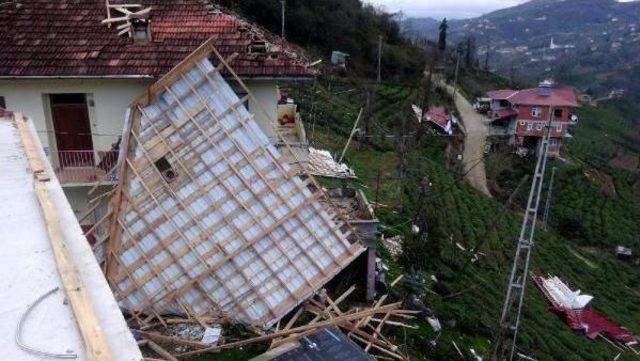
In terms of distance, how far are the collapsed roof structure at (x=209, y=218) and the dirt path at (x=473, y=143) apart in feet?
92.4

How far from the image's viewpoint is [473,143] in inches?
2156

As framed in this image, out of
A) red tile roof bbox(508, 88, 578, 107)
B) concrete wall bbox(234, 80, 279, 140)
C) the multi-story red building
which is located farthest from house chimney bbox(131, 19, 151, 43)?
red tile roof bbox(508, 88, 578, 107)

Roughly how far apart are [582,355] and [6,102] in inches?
814

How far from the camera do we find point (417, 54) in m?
70.8

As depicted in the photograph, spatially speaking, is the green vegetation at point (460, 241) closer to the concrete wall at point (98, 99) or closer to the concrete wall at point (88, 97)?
the concrete wall at point (98, 99)

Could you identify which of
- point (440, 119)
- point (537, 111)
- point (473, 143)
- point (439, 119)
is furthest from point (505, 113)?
point (439, 119)

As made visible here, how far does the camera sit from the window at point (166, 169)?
35.7 feet

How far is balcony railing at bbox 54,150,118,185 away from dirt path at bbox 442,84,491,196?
29346mm

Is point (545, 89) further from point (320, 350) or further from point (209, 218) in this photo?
point (320, 350)

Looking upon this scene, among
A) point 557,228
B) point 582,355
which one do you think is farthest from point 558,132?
point 582,355

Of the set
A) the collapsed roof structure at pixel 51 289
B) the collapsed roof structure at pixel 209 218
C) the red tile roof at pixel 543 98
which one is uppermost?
the collapsed roof structure at pixel 51 289

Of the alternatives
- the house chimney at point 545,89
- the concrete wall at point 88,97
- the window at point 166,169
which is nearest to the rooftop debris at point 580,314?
the window at point 166,169

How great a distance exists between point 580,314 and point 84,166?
2217cm

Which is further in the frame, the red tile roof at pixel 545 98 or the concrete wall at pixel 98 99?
the red tile roof at pixel 545 98
